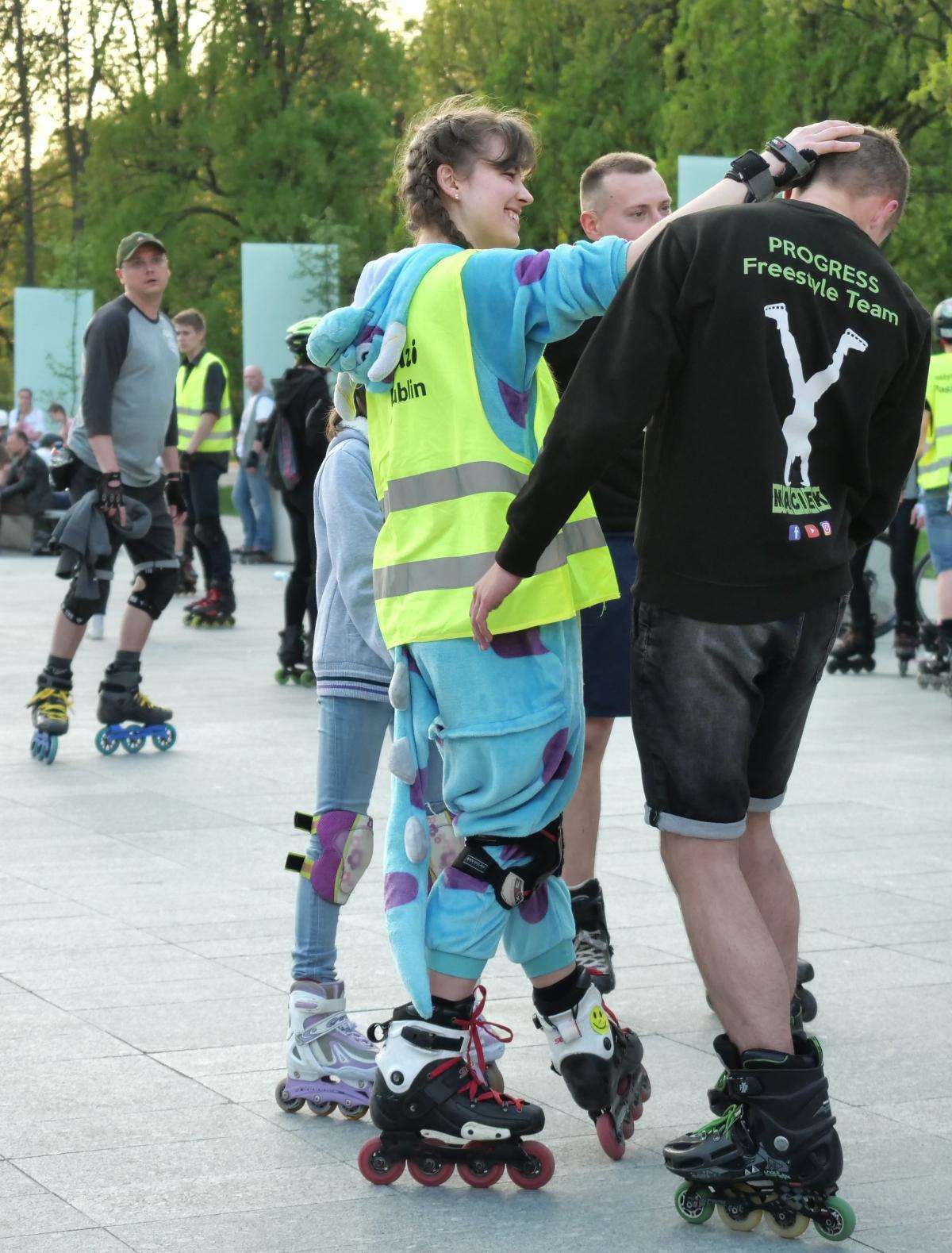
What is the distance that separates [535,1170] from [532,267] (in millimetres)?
1628

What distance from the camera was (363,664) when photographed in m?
4.22

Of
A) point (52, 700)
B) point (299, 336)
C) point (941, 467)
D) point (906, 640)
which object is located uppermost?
point (299, 336)

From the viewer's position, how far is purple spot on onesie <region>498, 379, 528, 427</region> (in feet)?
12.0

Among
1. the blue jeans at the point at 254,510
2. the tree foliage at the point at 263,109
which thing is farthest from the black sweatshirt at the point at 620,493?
the tree foliage at the point at 263,109

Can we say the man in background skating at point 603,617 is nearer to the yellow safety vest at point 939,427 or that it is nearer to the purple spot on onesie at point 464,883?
the purple spot on onesie at point 464,883

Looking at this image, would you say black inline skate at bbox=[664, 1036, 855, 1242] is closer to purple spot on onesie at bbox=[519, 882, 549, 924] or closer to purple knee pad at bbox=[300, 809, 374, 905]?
purple spot on onesie at bbox=[519, 882, 549, 924]

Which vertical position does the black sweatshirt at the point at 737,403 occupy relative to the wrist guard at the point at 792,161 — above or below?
below

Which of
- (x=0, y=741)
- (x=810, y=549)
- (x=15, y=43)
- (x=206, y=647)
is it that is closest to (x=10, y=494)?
(x=206, y=647)

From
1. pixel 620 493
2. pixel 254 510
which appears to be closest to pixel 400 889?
pixel 620 493

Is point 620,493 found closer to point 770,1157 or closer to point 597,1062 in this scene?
point 597,1062

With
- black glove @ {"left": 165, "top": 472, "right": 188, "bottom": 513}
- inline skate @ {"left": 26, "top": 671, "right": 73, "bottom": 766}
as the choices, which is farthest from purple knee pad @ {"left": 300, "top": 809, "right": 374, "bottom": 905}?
black glove @ {"left": 165, "top": 472, "right": 188, "bottom": 513}

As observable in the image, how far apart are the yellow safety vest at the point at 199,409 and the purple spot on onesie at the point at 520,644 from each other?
490 inches

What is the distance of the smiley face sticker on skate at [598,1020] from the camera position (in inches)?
152

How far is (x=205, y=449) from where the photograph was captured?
52.1ft
